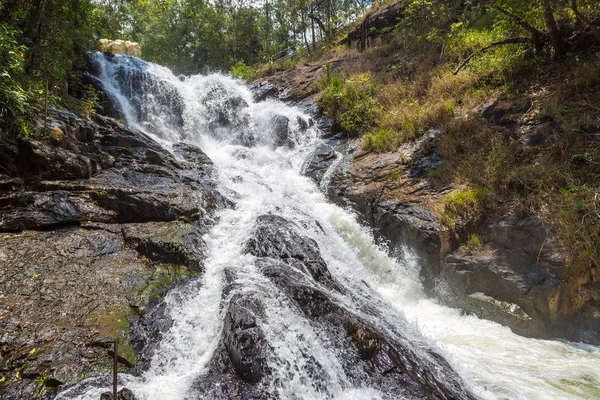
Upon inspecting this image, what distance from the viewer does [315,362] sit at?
3613mm

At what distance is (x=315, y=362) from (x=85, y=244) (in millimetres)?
4016

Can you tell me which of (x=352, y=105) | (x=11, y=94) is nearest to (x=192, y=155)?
(x=11, y=94)

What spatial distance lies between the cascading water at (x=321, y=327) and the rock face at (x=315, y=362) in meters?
0.02

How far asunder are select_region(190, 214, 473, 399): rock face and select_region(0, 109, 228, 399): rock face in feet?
3.35

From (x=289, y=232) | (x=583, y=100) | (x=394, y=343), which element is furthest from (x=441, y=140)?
(x=394, y=343)

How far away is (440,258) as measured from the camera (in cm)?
646

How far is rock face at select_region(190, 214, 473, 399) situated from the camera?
3.36 meters

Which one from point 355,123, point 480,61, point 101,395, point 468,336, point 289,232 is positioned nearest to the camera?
point 101,395

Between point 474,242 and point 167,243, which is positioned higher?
point 167,243

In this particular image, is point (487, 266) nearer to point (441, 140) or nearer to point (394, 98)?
point (441, 140)

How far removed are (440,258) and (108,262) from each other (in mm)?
5914

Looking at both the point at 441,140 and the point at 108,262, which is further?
the point at 441,140

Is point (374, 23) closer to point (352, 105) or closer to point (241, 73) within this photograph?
point (352, 105)

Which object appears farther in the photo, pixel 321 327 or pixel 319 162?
pixel 319 162
